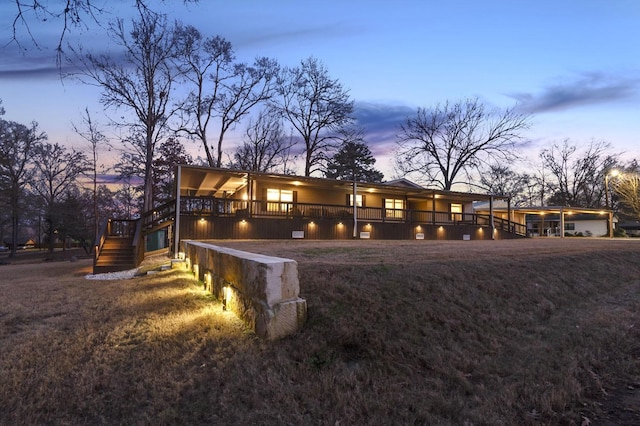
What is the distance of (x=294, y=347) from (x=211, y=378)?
0.82 meters

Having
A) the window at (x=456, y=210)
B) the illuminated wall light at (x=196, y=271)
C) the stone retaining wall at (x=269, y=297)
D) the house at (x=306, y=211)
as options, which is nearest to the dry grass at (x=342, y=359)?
the stone retaining wall at (x=269, y=297)

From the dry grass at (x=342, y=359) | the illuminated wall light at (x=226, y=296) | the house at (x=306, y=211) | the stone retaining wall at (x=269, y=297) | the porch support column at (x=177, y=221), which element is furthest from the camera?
the house at (x=306, y=211)

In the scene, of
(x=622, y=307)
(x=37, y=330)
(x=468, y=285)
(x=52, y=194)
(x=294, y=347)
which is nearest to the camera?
(x=294, y=347)

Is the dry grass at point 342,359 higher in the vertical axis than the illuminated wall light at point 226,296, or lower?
lower

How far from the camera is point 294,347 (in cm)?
341

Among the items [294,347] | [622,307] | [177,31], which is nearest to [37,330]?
[294,347]

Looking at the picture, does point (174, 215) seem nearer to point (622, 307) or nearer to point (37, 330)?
point (37, 330)

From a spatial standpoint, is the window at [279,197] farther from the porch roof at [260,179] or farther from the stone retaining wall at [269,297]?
the stone retaining wall at [269,297]

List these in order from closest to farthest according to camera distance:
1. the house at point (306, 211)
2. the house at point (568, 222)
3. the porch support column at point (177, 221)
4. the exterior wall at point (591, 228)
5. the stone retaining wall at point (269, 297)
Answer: the stone retaining wall at point (269, 297) → the porch support column at point (177, 221) → the house at point (306, 211) → the house at point (568, 222) → the exterior wall at point (591, 228)

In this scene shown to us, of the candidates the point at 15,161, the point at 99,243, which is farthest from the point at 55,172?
the point at 99,243

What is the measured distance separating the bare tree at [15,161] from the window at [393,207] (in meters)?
28.9

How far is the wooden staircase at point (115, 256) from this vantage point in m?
13.6

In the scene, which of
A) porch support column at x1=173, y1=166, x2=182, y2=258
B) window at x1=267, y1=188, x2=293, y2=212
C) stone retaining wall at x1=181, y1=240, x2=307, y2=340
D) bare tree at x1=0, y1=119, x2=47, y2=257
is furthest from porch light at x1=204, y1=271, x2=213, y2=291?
bare tree at x1=0, y1=119, x2=47, y2=257

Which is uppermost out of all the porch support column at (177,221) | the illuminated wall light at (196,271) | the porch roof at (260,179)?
the porch roof at (260,179)
